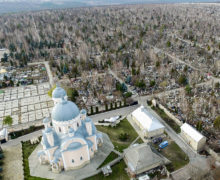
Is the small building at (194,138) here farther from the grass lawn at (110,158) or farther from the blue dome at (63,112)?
the blue dome at (63,112)

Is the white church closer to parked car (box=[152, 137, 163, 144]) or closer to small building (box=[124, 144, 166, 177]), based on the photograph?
small building (box=[124, 144, 166, 177])

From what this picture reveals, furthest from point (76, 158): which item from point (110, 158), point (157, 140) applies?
point (157, 140)

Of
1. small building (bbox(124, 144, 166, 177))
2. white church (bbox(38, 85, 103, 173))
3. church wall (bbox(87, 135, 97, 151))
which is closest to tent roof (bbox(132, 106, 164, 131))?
small building (bbox(124, 144, 166, 177))

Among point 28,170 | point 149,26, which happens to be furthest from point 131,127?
point 149,26

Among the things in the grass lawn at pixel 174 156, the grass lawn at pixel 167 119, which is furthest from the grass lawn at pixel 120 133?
the grass lawn at pixel 167 119

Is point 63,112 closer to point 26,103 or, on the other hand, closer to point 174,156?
point 174,156

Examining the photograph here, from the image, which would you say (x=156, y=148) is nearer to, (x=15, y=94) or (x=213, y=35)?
(x=15, y=94)
